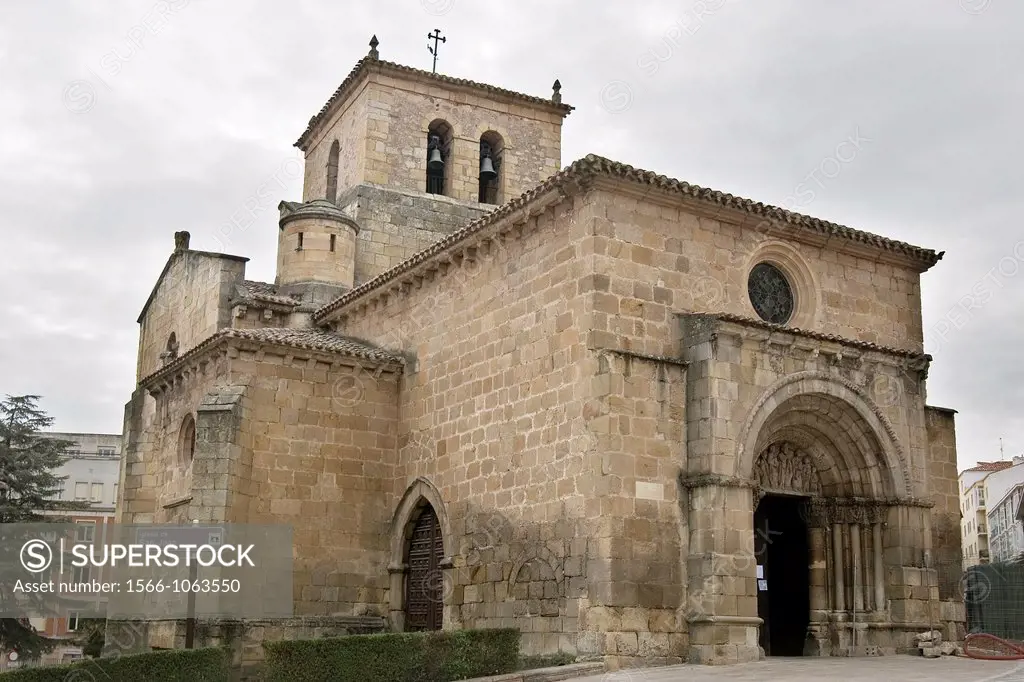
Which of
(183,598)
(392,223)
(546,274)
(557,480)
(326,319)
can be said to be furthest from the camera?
(392,223)

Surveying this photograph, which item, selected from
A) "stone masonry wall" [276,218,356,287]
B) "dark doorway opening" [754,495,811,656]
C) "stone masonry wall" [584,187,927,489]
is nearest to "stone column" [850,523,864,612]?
"dark doorway opening" [754,495,811,656]

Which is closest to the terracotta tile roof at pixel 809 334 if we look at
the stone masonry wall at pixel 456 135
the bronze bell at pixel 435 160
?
the stone masonry wall at pixel 456 135

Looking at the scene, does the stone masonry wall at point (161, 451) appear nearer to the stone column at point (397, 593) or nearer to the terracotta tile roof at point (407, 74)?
the stone column at point (397, 593)

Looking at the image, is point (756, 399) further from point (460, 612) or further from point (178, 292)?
point (178, 292)

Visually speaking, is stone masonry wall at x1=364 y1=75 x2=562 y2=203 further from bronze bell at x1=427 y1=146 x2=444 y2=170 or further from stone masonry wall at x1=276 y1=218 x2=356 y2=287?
stone masonry wall at x1=276 y1=218 x2=356 y2=287

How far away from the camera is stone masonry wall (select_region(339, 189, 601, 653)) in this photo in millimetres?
13328

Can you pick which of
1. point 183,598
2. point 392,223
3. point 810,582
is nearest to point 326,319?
point 392,223

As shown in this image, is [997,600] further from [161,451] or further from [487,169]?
[161,451]

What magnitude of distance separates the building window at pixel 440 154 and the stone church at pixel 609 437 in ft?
17.2

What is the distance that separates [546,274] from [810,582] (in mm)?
5742

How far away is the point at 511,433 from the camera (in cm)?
1475

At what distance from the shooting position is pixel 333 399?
56.6ft

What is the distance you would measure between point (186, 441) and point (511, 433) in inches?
254

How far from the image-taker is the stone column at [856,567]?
14868mm
